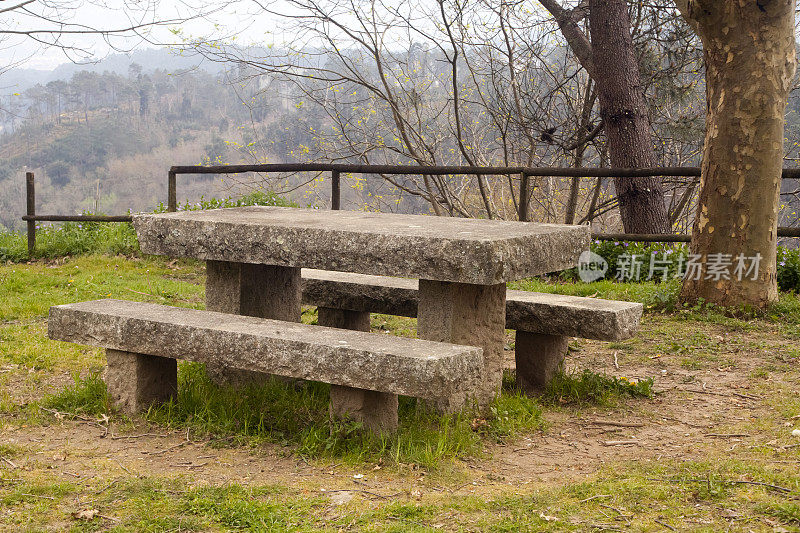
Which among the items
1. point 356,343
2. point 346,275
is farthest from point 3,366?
point 356,343

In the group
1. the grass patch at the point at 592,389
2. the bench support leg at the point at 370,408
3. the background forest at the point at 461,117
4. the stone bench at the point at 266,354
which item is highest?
the background forest at the point at 461,117

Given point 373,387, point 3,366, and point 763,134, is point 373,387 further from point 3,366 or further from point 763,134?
point 763,134

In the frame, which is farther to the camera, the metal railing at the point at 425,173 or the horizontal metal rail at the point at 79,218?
the horizontal metal rail at the point at 79,218

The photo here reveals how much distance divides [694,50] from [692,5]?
399 centimetres

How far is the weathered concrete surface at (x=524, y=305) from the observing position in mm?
3945

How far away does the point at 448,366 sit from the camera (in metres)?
2.99

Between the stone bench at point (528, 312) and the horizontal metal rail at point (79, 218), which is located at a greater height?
the horizontal metal rail at point (79, 218)

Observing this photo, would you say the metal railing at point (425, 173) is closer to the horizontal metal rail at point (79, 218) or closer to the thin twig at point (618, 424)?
the horizontal metal rail at point (79, 218)

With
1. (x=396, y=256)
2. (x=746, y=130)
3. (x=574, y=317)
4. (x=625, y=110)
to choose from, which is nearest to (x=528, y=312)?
(x=574, y=317)

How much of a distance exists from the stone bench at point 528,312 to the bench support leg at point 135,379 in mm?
1207

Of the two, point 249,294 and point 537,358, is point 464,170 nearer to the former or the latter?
point 537,358

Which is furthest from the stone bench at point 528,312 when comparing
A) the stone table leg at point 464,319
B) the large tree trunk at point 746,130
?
the large tree trunk at point 746,130

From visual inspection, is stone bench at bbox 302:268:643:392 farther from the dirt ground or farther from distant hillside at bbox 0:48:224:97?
distant hillside at bbox 0:48:224:97

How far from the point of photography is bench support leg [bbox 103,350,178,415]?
3729 millimetres
